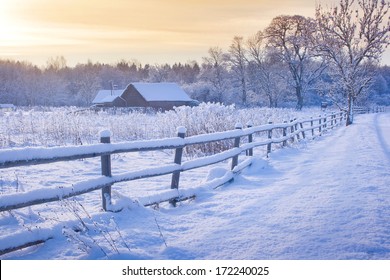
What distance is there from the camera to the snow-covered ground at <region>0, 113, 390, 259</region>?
3592 mm

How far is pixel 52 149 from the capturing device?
4.12 m

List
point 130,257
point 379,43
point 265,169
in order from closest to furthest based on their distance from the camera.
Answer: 1. point 130,257
2. point 265,169
3. point 379,43

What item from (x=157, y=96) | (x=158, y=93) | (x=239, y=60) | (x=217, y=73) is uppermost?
(x=239, y=60)

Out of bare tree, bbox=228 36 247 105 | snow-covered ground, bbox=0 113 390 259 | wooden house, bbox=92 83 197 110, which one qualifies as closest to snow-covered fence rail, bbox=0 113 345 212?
snow-covered ground, bbox=0 113 390 259

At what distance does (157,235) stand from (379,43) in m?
25.5

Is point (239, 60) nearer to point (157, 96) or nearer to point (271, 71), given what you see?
point (271, 71)

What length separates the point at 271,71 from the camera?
5034 centimetres

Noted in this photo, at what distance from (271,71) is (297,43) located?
62.0 feet

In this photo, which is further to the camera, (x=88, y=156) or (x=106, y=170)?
(x=106, y=170)

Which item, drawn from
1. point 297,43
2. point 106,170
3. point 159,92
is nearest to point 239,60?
point 159,92

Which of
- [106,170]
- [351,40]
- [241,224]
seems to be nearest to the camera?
[241,224]

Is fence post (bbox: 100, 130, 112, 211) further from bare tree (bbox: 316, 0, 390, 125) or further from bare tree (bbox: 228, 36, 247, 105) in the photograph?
bare tree (bbox: 228, 36, 247, 105)
